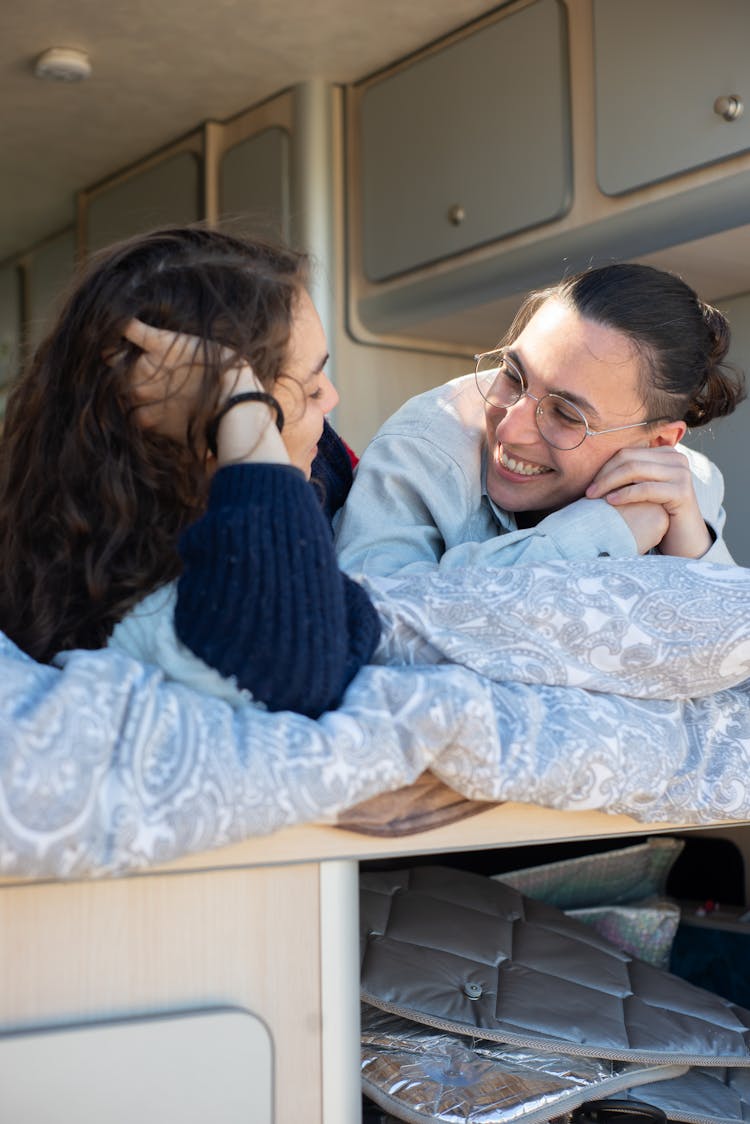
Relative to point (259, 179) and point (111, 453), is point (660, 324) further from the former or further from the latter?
point (259, 179)

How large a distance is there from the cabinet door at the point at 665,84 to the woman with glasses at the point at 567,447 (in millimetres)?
466

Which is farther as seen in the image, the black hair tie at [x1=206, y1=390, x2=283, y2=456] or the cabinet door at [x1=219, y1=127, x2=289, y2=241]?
the cabinet door at [x1=219, y1=127, x2=289, y2=241]

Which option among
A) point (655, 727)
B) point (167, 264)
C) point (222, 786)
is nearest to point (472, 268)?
point (167, 264)

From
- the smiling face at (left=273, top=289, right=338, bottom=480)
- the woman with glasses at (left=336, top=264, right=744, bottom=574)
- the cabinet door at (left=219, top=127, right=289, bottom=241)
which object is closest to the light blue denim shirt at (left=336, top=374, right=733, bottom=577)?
the woman with glasses at (left=336, top=264, right=744, bottom=574)

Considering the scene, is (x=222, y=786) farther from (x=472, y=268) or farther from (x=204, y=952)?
(x=472, y=268)

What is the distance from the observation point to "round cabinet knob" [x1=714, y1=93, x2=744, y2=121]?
142 centimetres

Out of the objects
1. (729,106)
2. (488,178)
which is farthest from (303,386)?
(488,178)

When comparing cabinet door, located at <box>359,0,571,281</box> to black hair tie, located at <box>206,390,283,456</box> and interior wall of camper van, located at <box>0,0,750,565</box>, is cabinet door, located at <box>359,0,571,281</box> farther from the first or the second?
black hair tie, located at <box>206,390,283,456</box>

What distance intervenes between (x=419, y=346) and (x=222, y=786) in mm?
1606

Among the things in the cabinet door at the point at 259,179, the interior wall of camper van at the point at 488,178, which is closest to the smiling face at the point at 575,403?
the interior wall of camper van at the point at 488,178

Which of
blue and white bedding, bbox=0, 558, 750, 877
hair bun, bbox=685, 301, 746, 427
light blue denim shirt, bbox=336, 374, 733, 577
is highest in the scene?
hair bun, bbox=685, 301, 746, 427

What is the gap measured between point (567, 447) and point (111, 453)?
431 millimetres

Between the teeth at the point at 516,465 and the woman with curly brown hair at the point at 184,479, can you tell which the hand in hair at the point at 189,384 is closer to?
the woman with curly brown hair at the point at 184,479

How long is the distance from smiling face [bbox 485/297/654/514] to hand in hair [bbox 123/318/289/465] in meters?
0.34
